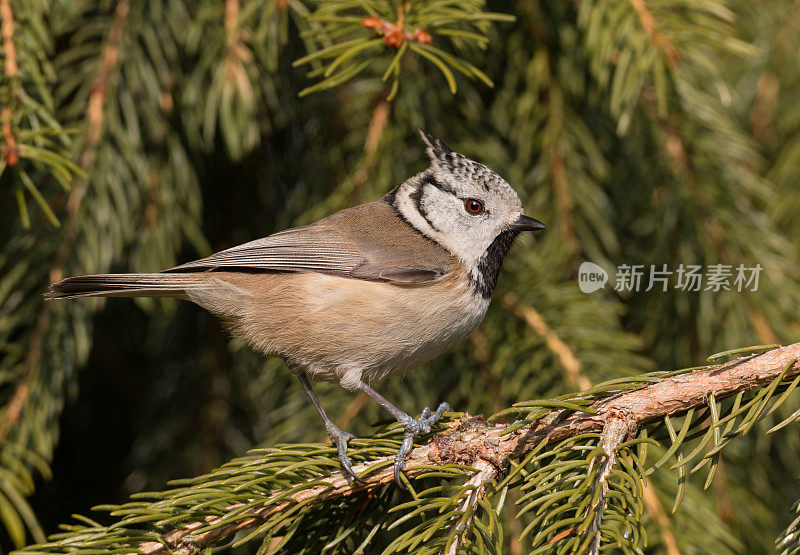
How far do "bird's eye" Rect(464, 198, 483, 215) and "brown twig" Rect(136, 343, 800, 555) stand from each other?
980mm

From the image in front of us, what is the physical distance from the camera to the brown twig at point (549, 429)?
4.33 ft

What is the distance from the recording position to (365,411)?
7.80 ft

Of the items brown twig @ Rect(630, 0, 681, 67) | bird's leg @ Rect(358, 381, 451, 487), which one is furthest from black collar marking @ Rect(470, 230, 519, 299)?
brown twig @ Rect(630, 0, 681, 67)

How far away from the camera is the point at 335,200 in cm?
233

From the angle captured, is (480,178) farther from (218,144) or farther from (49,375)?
(49,375)

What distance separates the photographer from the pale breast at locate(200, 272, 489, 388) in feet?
6.77

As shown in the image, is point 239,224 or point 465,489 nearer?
point 465,489

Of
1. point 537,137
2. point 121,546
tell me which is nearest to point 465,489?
point 121,546

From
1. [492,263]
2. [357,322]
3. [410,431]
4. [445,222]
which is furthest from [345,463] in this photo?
[445,222]

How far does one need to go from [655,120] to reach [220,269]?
1384 millimetres

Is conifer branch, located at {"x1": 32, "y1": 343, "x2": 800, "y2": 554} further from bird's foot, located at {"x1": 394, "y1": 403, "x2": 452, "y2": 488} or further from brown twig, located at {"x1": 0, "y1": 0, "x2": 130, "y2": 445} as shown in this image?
brown twig, located at {"x1": 0, "y1": 0, "x2": 130, "y2": 445}

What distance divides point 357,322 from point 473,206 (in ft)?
1.82

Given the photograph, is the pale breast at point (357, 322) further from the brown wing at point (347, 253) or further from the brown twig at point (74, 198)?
the brown twig at point (74, 198)

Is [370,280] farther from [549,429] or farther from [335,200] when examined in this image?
[549,429]
